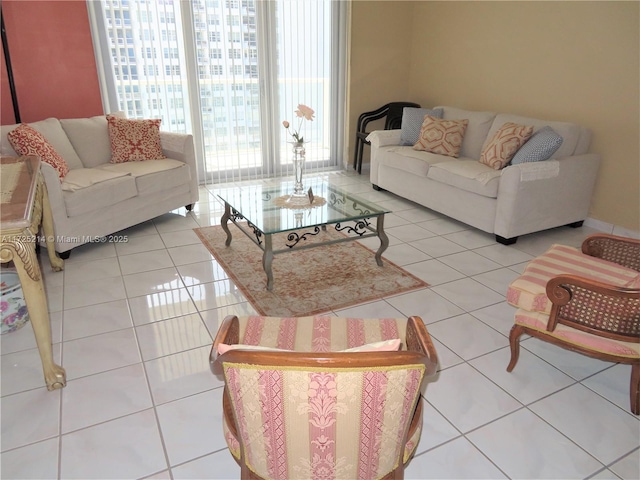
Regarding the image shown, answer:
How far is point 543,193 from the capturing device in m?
3.62

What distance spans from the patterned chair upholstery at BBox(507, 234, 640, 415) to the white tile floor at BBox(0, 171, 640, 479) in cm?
23

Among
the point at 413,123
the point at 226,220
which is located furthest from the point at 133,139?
the point at 413,123

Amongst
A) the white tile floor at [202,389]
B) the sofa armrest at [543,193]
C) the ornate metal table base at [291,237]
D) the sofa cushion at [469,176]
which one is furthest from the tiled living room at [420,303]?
the sofa cushion at [469,176]

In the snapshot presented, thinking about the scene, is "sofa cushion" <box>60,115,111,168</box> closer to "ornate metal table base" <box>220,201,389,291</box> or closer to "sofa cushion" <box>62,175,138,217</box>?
"sofa cushion" <box>62,175,138,217</box>

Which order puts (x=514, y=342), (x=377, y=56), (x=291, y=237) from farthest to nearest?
(x=377, y=56), (x=291, y=237), (x=514, y=342)

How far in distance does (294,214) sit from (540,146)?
2049 mm

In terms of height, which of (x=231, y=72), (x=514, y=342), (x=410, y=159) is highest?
(x=231, y=72)

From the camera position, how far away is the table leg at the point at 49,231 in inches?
117

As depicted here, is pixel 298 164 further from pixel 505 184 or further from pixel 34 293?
pixel 34 293

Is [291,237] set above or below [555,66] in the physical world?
below

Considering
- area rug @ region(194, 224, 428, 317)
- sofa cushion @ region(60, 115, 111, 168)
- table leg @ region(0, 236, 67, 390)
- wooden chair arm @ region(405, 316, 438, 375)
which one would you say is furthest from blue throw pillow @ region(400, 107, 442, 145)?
table leg @ region(0, 236, 67, 390)

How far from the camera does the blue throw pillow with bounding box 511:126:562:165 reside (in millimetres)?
3572

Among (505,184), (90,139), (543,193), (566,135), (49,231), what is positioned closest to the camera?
(49,231)

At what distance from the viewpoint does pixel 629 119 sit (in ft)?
12.0
